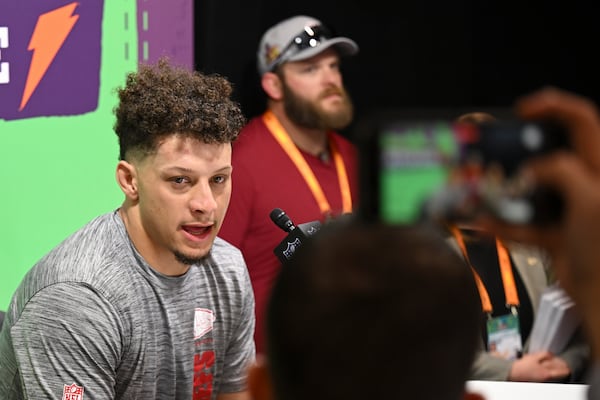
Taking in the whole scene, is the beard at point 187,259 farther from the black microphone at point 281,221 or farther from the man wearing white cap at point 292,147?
the man wearing white cap at point 292,147

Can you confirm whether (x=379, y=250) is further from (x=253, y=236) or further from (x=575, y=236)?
(x=253, y=236)

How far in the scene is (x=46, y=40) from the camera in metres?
2.85

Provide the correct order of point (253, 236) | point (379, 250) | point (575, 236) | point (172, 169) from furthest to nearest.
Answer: point (253, 236)
point (172, 169)
point (379, 250)
point (575, 236)

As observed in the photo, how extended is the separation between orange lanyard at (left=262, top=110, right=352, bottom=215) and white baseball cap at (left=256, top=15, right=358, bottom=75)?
195 mm

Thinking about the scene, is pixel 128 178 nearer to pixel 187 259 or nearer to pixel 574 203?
pixel 187 259

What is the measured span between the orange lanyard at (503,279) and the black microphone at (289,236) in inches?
29.2

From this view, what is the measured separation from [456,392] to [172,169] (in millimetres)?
1408

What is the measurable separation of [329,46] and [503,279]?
4.11ft

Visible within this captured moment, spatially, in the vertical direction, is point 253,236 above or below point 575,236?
below

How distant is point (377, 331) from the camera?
0.65m

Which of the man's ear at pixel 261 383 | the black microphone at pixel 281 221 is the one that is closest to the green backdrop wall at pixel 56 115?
the black microphone at pixel 281 221

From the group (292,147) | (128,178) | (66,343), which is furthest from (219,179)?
(292,147)

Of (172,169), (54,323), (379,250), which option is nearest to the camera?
Answer: (379,250)

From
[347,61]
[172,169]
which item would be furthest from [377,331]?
[347,61]
